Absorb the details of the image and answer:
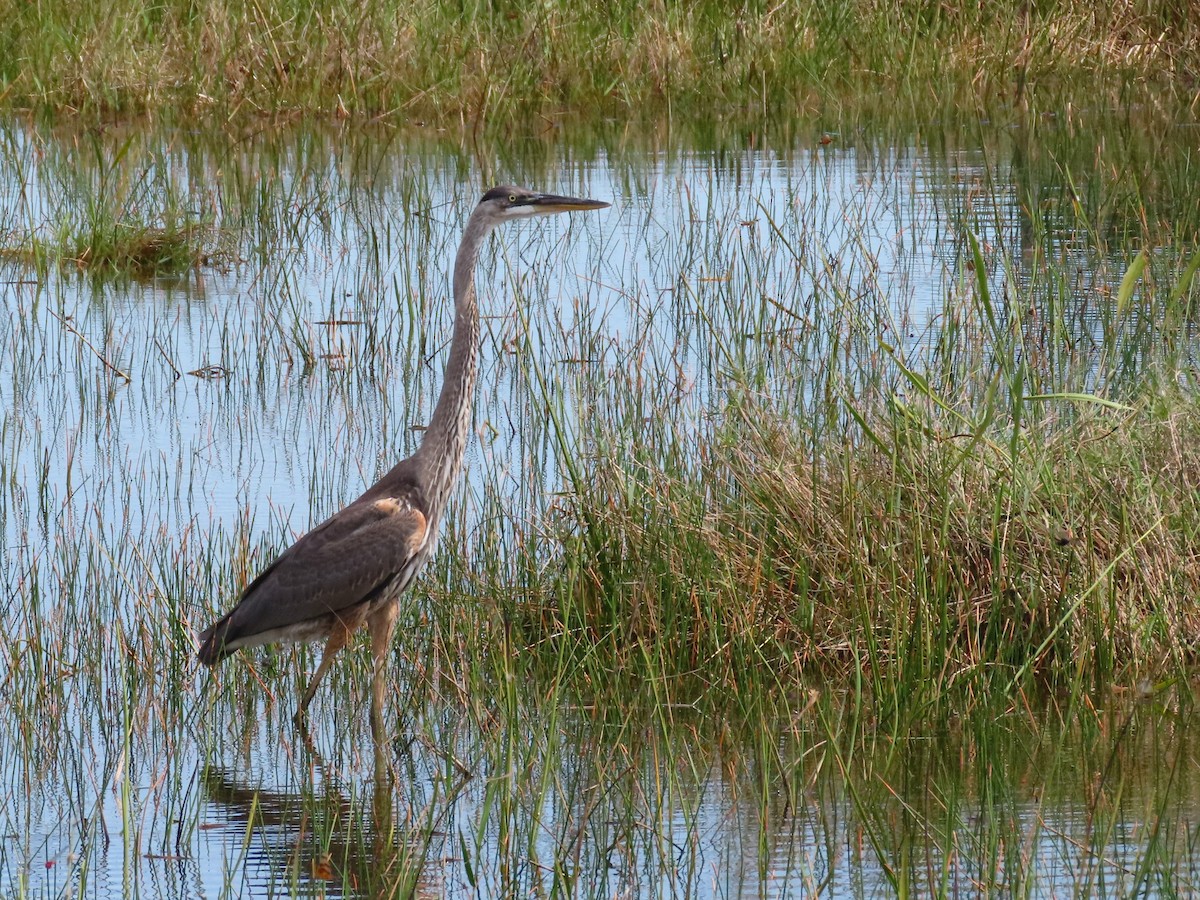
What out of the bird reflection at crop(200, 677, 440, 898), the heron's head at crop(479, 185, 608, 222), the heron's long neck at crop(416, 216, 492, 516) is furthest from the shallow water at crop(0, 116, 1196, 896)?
the heron's head at crop(479, 185, 608, 222)

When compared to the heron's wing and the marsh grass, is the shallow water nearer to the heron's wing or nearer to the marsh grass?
the marsh grass

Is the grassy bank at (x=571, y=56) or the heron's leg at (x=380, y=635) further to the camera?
the grassy bank at (x=571, y=56)

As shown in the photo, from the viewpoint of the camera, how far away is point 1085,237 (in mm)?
9328

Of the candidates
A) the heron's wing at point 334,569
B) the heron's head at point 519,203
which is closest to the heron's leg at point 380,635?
the heron's wing at point 334,569

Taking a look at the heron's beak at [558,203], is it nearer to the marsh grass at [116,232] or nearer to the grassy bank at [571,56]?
the marsh grass at [116,232]

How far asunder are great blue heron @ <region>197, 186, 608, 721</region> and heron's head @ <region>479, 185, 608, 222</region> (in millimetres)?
330

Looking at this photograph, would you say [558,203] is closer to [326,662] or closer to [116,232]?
[326,662]

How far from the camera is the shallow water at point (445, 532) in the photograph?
13.1ft

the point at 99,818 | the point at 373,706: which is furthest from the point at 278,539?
the point at 99,818

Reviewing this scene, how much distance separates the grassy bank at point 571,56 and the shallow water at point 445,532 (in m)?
2.31

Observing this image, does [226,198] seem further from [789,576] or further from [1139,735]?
[1139,735]

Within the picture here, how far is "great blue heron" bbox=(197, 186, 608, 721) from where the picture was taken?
500cm

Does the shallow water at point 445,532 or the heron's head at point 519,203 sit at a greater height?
the heron's head at point 519,203

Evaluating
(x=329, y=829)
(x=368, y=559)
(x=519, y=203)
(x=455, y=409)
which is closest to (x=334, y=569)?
(x=368, y=559)
